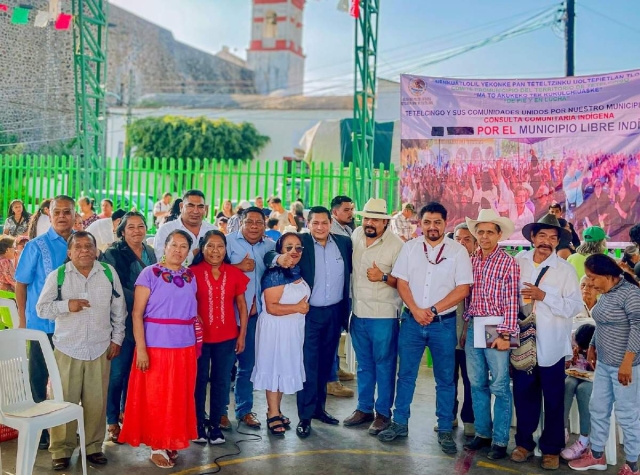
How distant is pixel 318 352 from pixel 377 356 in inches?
18.7

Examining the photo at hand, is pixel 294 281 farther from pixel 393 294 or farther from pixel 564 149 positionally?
pixel 564 149

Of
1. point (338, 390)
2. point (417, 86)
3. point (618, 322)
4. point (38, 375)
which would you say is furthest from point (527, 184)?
point (38, 375)

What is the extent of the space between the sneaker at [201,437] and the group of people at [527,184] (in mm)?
4570

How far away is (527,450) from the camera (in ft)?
16.0

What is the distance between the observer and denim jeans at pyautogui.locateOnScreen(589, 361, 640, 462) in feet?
14.7

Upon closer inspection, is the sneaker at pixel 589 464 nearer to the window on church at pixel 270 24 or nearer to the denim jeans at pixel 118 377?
the denim jeans at pixel 118 377

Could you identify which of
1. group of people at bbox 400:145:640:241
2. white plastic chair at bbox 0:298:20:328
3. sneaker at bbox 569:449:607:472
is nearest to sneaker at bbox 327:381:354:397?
sneaker at bbox 569:449:607:472

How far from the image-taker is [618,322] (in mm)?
4453

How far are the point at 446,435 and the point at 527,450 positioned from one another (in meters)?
0.57

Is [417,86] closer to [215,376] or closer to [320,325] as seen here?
[320,325]

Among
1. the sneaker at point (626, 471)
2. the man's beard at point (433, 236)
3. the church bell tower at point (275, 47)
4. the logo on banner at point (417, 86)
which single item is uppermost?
the church bell tower at point (275, 47)

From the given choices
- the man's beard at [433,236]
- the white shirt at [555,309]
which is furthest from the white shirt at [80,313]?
Answer: the white shirt at [555,309]

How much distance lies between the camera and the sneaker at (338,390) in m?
6.39

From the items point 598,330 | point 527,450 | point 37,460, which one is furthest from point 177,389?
point 598,330
